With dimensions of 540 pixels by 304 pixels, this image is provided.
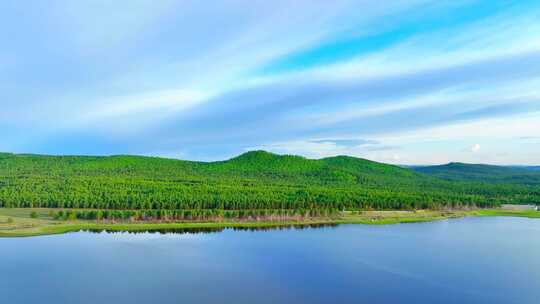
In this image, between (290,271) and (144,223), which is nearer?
(290,271)

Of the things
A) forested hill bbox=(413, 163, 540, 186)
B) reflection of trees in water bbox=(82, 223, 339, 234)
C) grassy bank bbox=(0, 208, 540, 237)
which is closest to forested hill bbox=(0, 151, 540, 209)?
grassy bank bbox=(0, 208, 540, 237)

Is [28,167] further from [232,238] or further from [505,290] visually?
[505,290]

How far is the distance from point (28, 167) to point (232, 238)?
275 feet

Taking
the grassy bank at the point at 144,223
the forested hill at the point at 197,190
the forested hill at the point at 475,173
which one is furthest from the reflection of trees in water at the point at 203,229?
the forested hill at the point at 475,173

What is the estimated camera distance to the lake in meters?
25.5

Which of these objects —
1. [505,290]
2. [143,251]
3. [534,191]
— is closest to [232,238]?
[143,251]

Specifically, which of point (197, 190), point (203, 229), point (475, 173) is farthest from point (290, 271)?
point (475, 173)

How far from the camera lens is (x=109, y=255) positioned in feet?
111

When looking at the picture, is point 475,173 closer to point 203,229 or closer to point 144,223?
point 203,229

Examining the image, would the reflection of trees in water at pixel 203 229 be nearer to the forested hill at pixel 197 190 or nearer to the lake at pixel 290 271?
the lake at pixel 290 271

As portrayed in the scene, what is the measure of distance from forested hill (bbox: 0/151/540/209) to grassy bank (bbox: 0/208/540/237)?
398cm

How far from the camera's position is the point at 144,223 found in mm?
45719

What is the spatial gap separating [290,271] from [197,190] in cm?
3899

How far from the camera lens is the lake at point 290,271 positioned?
83.6 ft
